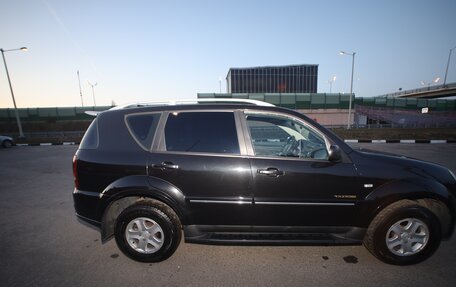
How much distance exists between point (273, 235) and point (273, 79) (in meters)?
86.6

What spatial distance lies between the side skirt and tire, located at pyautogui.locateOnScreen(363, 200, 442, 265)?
0.62 feet

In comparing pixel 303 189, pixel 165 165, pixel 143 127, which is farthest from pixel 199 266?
pixel 143 127

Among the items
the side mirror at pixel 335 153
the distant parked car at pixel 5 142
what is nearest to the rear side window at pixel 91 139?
the side mirror at pixel 335 153

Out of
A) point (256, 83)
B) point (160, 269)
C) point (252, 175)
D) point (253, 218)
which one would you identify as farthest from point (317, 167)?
point (256, 83)

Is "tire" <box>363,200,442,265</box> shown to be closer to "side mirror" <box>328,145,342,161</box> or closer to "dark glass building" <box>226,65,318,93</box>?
"side mirror" <box>328,145,342,161</box>

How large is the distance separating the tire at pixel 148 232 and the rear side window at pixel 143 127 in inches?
30.2

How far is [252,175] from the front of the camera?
2434 millimetres

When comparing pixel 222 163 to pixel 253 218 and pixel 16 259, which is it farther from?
pixel 16 259

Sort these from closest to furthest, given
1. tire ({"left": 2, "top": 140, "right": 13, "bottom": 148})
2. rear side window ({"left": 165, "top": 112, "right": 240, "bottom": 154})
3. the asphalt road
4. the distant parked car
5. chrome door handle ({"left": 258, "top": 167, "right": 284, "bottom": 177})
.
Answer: the asphalt road, chrome door handle ({"left": 258, "top": 167, "right": 284, "bottom": 177}), rear side window ({"left": 165, "top": 112, "right": 240, "bottom": 154}), the distant parked car, tire ({"left": 2, "top": 140, "right": 13, "bottom": 148})

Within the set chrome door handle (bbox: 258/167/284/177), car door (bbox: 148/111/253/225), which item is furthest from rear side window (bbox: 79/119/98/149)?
chrome door handle (bbox: 258/167/284/177)

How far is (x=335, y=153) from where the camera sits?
2330 mm

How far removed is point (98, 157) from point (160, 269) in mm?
1563

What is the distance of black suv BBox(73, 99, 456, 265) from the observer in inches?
95.9

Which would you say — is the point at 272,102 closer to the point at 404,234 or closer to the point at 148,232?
the point at 404,234
